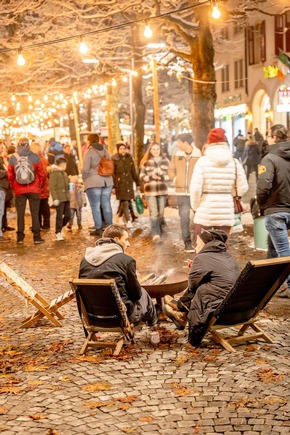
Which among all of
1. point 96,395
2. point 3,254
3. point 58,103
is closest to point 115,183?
point 3,254

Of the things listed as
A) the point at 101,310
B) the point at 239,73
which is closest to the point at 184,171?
the point at 101,310

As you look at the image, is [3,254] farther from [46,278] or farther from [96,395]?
[96,395]

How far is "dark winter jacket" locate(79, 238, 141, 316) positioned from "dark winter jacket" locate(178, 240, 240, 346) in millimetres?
578

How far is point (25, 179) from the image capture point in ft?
52.5

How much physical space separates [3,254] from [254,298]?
8.11 m

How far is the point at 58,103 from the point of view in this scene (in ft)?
148

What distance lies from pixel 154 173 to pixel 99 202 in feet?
5.72

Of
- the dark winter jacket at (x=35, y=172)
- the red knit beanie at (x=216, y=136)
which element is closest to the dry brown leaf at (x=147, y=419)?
the red knit beanie at (x=216, y=136)

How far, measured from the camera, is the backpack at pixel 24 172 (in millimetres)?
16002

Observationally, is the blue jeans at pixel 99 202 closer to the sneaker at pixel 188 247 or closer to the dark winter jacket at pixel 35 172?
the dark winter jacket at pixel 35 172

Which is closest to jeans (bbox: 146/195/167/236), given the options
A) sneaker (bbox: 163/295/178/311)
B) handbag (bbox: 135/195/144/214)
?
handbag (bbox: 135/195/144/214)

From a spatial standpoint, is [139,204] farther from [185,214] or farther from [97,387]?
[97,387]

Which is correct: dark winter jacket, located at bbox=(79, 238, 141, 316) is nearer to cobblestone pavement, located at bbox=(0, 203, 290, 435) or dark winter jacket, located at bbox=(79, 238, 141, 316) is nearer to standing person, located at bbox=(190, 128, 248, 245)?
cobblestone pavement, located at bbox=(0, 203, 290, 435)

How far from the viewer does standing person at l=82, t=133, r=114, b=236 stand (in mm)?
16828
